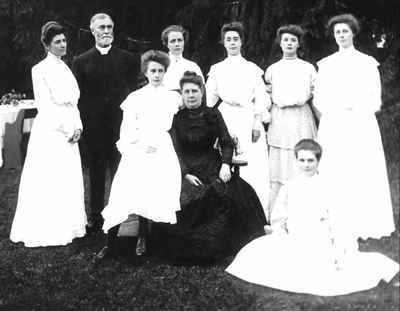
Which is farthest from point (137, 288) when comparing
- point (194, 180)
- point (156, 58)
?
point (156, 58)

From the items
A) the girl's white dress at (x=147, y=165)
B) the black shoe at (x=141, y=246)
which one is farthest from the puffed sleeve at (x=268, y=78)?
the black shoe at (x=141, y=246)

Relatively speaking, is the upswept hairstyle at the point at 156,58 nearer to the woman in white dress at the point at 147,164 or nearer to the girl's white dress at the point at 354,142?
the woman in white dress at the point at 147,164

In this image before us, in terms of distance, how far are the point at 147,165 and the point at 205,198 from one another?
0.54 metres

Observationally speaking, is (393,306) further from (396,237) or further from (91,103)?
(91,103)

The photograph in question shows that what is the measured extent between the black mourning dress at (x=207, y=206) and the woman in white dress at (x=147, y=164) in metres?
0.19

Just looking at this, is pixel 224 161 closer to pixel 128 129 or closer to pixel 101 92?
pixel 128 129

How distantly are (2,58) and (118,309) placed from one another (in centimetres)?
825

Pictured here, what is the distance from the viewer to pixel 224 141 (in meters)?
5.47

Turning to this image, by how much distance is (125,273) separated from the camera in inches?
195

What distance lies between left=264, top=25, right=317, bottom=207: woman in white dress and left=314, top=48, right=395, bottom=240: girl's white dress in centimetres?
27

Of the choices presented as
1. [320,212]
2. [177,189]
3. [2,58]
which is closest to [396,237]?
[320,212]

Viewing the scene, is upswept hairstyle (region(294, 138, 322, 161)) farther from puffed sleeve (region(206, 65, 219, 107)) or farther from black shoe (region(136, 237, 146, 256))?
puffed sleeve (region(206, 65, 219, 107))

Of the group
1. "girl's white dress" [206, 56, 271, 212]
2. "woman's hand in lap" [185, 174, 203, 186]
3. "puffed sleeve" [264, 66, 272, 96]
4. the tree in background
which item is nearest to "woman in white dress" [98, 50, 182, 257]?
"woman's hand in lap" [185, 174, 203, 186]

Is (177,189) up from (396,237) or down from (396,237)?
up
